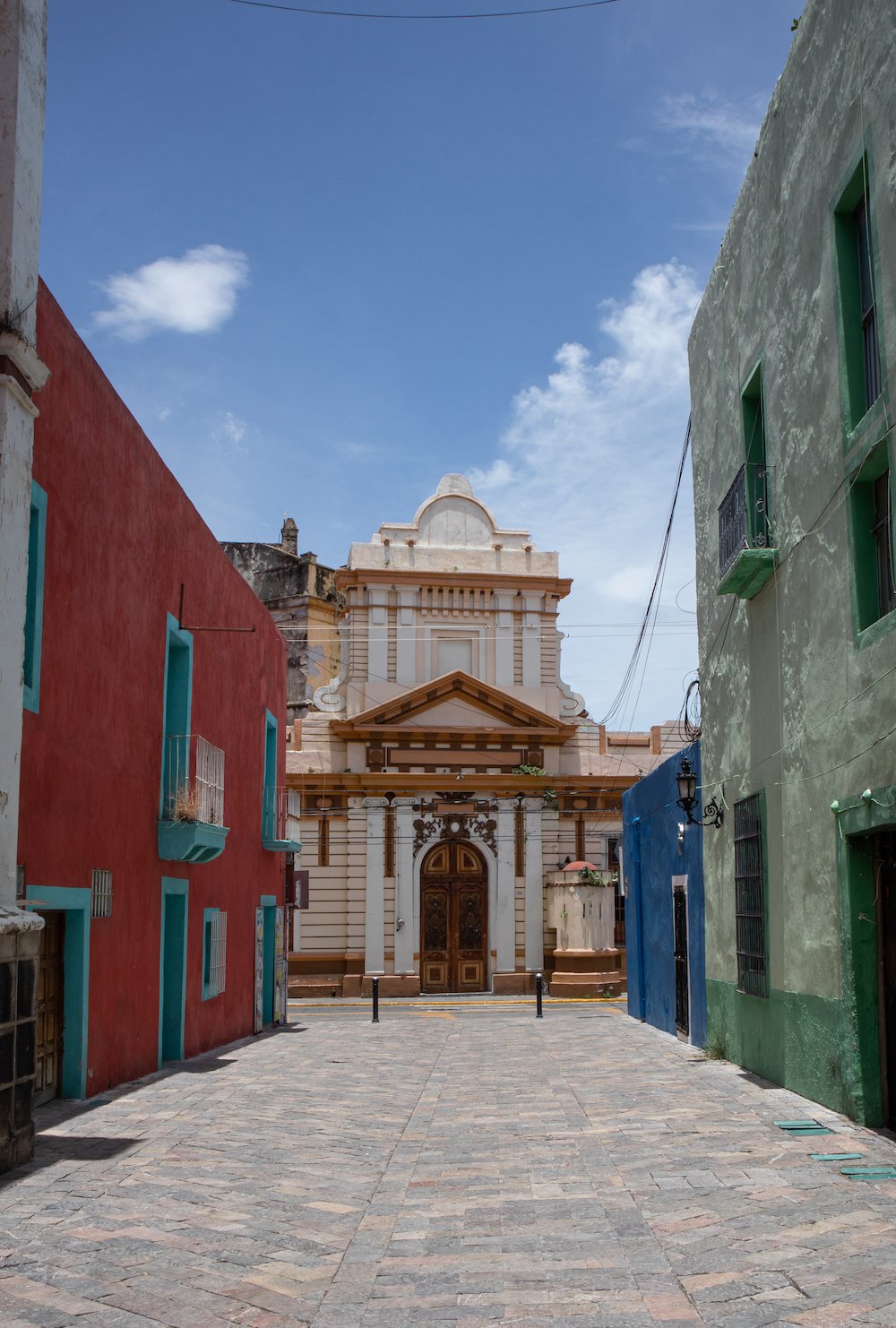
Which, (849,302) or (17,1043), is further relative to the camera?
(849,302)

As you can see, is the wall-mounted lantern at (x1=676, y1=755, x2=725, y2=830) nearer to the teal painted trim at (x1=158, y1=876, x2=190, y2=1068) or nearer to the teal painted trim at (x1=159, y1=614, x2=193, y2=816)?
the teal painted trim at (x1=159, y1=614, x2=193, y2=816)

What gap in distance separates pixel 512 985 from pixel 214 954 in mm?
13674

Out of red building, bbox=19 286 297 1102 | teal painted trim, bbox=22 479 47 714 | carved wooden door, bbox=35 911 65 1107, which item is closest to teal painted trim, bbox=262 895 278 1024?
red building, bbox=19 286 297 1102

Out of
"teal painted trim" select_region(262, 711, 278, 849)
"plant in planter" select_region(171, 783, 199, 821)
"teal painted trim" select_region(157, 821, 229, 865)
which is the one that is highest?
"teal painted trim" select_region(262, 711, 278, 849)

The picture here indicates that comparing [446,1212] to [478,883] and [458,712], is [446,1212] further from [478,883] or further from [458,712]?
[458,712]

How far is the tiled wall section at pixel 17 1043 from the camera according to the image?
732cm

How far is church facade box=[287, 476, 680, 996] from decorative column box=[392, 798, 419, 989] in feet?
0.09

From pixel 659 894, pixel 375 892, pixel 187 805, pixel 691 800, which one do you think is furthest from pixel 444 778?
pixel 187 805

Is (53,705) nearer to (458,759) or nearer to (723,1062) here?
(723,1062)

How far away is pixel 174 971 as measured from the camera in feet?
46.6

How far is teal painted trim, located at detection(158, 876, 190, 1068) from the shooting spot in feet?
45.6

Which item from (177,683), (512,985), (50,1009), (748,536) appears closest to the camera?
(50,1009)

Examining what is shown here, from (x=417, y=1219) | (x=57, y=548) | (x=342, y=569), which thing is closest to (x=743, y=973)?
(x=417, y=1219)

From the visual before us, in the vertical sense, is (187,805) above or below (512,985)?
above
